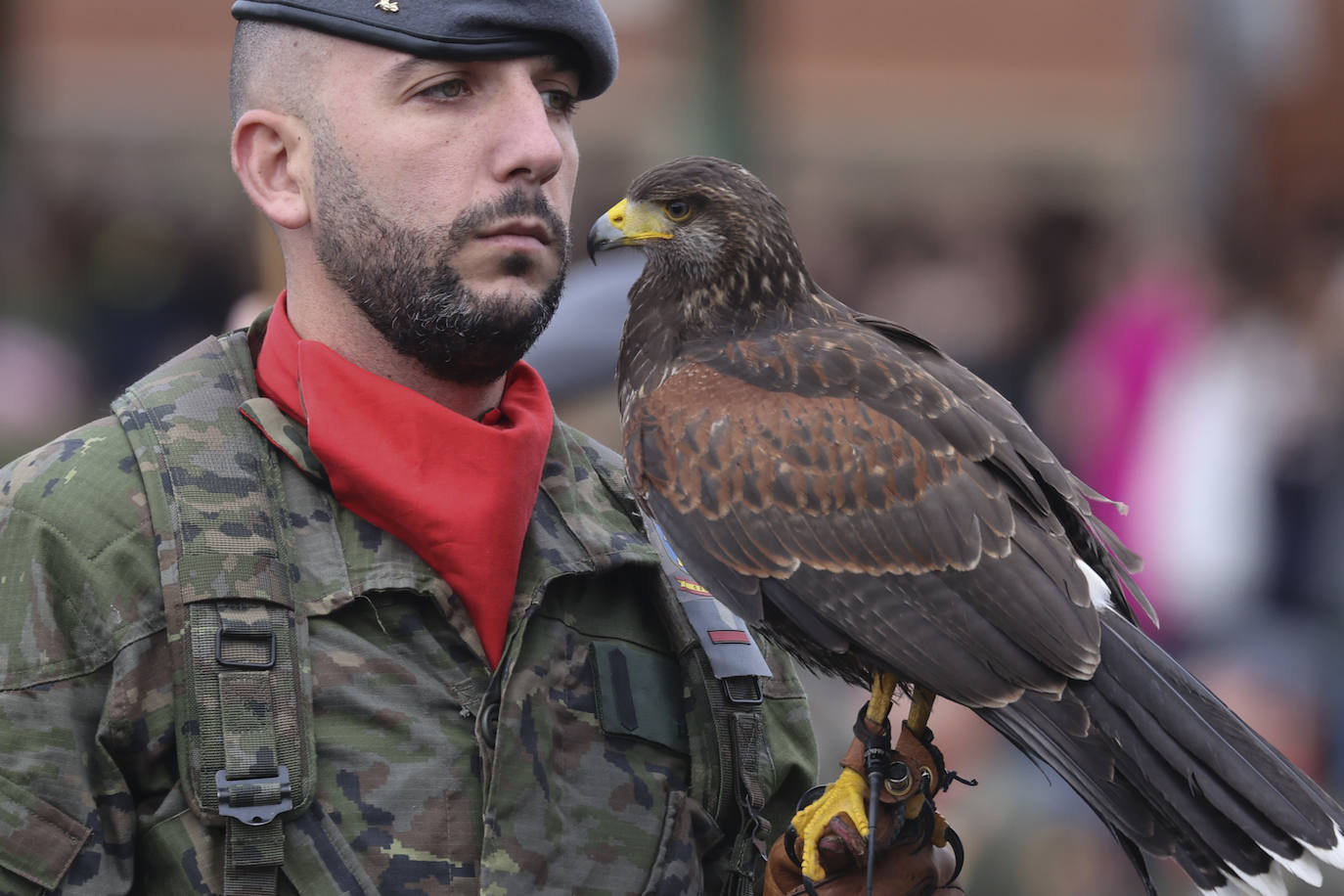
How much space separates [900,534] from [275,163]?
1492mm

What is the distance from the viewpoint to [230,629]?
2.85m

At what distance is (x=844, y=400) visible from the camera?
3.62 m

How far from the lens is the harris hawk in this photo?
3084 mm

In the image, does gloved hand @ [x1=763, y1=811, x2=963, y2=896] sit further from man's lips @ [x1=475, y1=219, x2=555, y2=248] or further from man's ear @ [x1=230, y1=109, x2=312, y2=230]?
man's ear @ [x1=230, y1=109, x2=312, y2=230]

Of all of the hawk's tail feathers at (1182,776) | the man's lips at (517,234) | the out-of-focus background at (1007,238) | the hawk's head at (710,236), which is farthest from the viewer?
the out-of-focus background at (1007,238)

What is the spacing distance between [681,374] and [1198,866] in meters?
1.49

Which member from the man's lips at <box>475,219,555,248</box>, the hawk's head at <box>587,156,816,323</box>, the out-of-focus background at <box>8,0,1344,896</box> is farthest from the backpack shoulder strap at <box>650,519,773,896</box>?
the out-of-focus background at <box>8,0,1344,896</box>

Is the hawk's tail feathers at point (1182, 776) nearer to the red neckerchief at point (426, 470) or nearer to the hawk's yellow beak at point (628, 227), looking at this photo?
the red neckerchief at point (426, 470)

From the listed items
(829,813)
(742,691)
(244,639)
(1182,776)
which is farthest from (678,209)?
(1182,776)

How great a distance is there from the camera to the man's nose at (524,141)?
3232mm

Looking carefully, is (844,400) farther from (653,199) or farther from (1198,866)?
(1198,866)

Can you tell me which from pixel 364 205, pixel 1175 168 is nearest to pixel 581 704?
pixel 364 205

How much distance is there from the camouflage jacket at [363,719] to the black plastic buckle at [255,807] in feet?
0.21

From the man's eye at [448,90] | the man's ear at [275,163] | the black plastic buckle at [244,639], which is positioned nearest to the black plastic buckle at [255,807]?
the black plastic buckle at [244,639]
